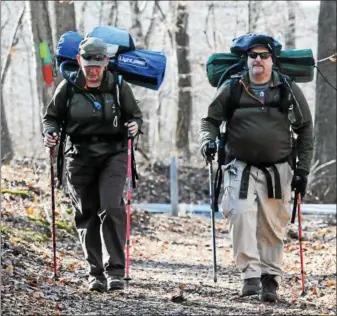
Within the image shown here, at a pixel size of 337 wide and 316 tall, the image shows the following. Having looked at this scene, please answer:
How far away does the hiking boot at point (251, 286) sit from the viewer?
7375 mm

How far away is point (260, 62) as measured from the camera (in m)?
7.36

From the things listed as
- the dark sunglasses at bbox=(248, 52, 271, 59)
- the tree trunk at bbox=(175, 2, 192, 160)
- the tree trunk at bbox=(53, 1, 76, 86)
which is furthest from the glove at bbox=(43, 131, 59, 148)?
the tree trunk at bbox=(175, 2, 192, 160)

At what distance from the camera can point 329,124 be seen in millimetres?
18797

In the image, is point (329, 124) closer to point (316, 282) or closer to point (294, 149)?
point (316, 282)

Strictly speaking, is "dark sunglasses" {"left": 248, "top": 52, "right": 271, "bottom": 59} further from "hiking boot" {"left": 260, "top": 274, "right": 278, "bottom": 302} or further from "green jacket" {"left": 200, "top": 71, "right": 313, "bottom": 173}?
"hiking boot" {"left": 260, "top": 274, "right": 278, "bottom": 302}

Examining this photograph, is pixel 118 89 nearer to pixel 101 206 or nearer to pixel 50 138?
pixel 50 138

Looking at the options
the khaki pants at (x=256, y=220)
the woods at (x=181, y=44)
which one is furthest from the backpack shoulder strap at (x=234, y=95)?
the woods at (x=181, y=44)

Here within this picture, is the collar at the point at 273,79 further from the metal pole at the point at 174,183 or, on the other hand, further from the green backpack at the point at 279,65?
the metal pole at the point at 174,183

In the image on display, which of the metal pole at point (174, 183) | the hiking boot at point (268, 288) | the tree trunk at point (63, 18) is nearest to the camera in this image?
the hiking boot at point (268, 288)

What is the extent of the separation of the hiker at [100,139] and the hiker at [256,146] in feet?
2.55

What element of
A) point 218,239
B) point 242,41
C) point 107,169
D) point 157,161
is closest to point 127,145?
point 107,169

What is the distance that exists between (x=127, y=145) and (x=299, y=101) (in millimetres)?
1618

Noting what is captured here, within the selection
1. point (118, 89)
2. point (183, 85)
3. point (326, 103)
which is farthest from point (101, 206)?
point (183, 85)

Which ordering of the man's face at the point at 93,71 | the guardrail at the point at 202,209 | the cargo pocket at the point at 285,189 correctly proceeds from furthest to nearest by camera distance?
1. the guardrail at the point at 202,209
2. the cargo pocket at the point at 285,189
3. the man's face at the point at 93,71
